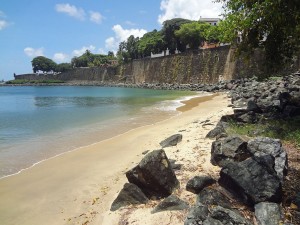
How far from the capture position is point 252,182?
5.64m

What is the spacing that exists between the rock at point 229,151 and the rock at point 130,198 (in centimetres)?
225

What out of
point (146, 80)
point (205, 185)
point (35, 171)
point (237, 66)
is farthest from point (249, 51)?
point (146, 80)

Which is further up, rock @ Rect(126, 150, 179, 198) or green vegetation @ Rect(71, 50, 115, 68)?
green vegetation @ Rect(71, 50, 115, 68)

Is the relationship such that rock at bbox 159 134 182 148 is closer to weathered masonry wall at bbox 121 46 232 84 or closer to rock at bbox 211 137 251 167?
rock at bbox 211 137 251 167

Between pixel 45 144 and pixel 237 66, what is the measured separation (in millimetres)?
53919

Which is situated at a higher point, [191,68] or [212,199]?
[191,68]

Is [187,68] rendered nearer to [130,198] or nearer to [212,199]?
[130,198]

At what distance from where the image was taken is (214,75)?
6975 centimetres

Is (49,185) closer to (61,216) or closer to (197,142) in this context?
(61,216)

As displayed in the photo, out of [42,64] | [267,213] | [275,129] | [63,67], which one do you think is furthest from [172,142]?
[42,64]

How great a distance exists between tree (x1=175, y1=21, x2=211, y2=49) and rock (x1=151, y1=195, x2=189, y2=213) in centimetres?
7352

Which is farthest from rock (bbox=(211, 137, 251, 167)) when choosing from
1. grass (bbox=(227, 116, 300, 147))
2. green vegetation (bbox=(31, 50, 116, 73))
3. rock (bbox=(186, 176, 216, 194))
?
green vegetation (bbox=(31, 50, 116, 73))

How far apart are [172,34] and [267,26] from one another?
81069 millimetres

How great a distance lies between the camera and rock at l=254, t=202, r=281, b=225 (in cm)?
499
